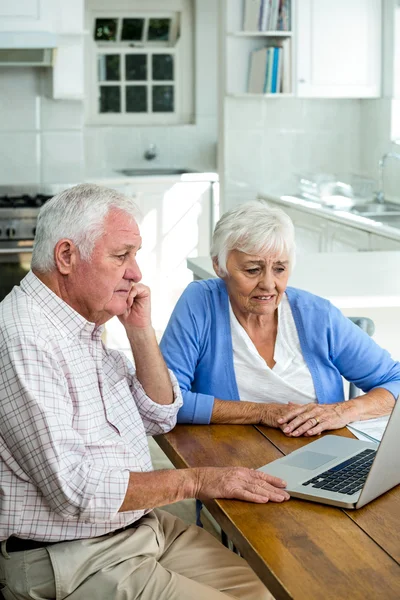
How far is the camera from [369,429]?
6.80 ft

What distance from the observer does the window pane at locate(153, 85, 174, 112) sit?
7.63 meters

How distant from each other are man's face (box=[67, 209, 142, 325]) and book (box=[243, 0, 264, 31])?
4280mm

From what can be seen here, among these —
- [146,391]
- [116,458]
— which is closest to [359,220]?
[146,391]

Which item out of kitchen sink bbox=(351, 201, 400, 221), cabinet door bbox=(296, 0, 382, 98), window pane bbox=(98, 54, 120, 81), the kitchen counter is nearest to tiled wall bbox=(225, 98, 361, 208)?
the kitchen counter

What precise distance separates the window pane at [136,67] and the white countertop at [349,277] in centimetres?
440

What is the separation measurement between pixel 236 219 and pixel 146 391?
50 centimetres

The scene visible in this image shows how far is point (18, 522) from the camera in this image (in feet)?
5.22

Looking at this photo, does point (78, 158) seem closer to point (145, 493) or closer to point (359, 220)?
point (359, 220)

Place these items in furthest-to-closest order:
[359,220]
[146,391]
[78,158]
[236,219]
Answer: [78,158] < [359,220] < [236,219] < [146,391]

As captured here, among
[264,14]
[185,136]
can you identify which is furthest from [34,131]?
[185,136]

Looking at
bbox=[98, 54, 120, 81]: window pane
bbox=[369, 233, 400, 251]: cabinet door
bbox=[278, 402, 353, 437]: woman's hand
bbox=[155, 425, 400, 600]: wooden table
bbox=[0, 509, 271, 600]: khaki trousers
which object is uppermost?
bbox=[98, 54, 120, 81]: window pane

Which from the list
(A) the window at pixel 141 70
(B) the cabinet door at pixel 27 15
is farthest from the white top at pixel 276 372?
(A) the window at pixel 141 70

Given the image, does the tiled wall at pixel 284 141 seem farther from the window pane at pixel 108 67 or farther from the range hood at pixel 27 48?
the window pane at pixel 108 67

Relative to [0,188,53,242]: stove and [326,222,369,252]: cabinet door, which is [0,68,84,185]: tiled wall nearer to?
[0,188,53,242]: stove
